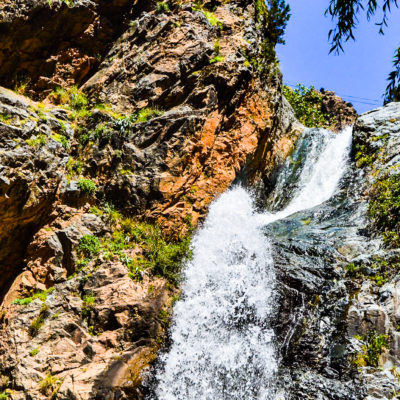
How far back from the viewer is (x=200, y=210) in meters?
10.6

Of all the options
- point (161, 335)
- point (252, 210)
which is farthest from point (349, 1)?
point (252, 210)

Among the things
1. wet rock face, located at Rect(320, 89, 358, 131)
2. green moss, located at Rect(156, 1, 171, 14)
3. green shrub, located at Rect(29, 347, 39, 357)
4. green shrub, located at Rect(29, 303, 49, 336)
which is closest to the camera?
green shrub, located at Rect(29, 347, 39, 357)

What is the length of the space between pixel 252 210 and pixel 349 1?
886 centimetres

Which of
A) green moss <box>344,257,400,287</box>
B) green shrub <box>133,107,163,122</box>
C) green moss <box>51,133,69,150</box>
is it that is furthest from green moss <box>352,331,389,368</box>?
green moss <box>51,133,69,150</box>

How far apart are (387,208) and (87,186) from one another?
8.81m

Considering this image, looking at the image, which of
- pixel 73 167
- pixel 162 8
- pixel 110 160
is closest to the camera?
pixel 73 167

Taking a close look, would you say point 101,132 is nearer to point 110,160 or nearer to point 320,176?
point 110,160

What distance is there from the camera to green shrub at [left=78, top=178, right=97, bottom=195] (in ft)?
31.4

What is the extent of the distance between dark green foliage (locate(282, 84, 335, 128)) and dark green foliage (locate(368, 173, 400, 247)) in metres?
19.7

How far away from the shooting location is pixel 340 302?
7.77 meters

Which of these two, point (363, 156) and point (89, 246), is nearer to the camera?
point (89, 246)

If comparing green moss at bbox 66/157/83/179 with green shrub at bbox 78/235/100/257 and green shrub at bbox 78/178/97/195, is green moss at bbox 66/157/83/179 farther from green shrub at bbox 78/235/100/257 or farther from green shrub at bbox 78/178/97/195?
green shrub at bbox 78/235/100/257

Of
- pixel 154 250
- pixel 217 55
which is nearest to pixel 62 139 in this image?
pixel 154 250

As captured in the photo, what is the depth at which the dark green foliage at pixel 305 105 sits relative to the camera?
29703 millimetres
